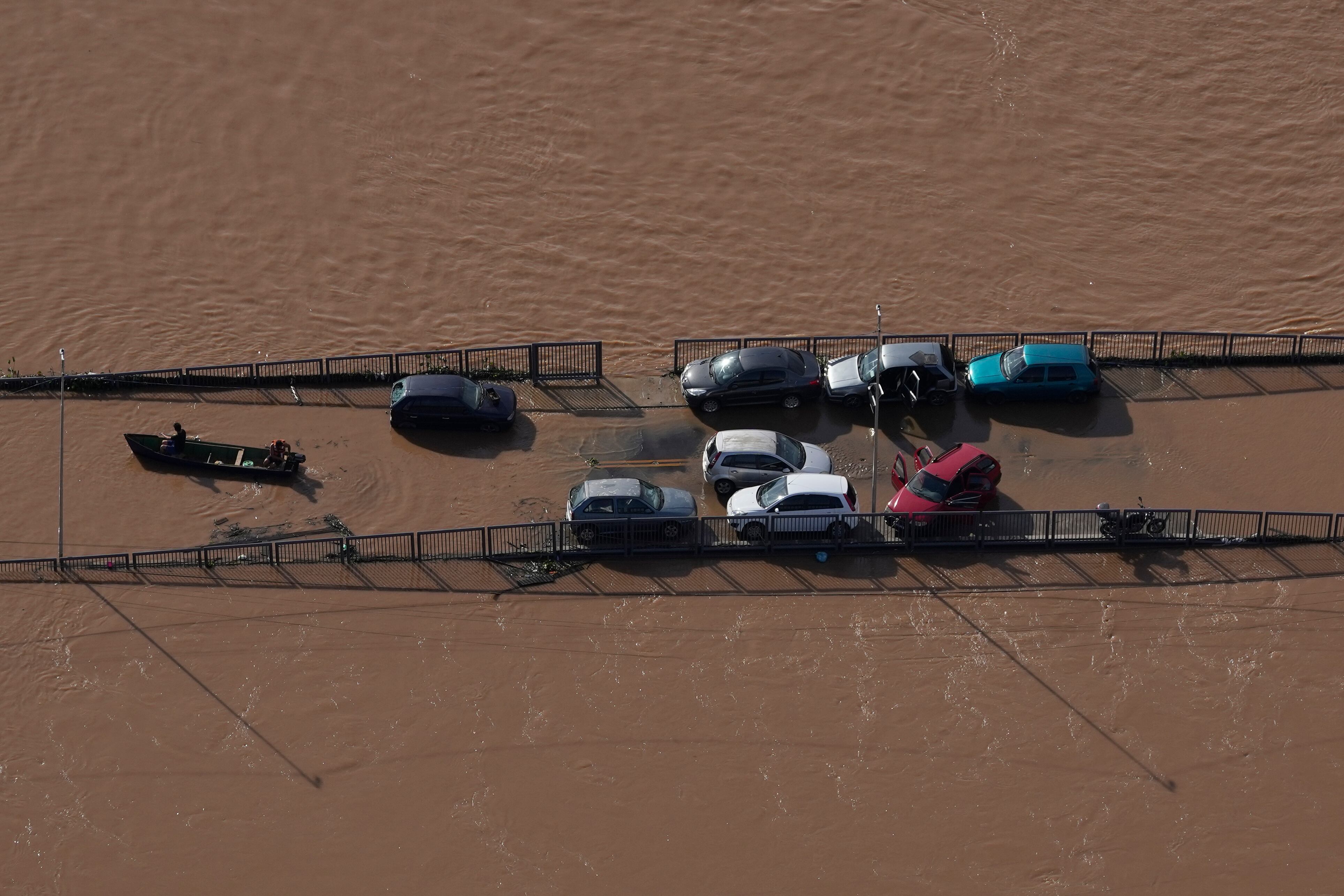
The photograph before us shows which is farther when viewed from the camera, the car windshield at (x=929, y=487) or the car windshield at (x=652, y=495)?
the car windshield at (x=929, y=487)

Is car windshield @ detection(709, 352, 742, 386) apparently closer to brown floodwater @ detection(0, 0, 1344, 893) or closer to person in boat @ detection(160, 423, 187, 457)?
brown floodwater @ detection(0, 0, 1344, 893)

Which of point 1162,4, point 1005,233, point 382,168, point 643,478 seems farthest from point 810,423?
point 1162,4

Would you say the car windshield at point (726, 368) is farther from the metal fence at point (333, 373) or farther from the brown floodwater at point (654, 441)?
the metal fence at point (333, 373)

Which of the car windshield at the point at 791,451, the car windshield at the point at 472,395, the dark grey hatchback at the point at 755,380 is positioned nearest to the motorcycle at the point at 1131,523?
the car windshield at the point at 791,451

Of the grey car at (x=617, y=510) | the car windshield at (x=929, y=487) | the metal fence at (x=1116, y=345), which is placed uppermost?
the metal fence at (x=1116, y=345)

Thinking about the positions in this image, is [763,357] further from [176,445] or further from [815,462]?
[176,445]

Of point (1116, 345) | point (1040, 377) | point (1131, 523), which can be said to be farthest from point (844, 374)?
point (1131, 523)

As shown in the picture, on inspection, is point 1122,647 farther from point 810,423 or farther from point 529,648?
point 529,648
